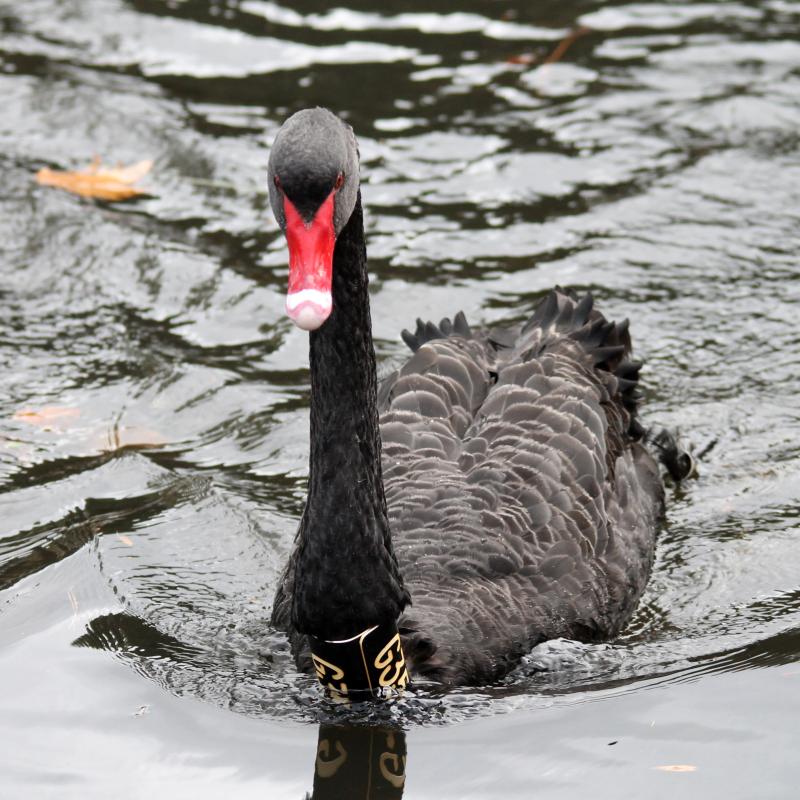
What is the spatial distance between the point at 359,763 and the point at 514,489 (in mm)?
1299

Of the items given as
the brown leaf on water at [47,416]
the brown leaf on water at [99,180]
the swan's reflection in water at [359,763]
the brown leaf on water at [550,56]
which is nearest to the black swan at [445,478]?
the swan's reflection in water at [359,763]

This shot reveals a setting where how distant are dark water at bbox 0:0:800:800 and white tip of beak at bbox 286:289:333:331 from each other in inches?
70.7

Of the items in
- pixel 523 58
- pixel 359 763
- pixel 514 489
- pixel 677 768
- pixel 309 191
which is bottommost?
pixel 359 763

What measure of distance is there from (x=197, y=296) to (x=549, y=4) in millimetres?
4818

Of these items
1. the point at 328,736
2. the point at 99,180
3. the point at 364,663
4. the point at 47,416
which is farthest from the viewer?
the point at 99,180

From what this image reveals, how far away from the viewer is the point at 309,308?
4.13 metres

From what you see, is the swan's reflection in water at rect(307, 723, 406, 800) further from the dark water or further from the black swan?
the black swan

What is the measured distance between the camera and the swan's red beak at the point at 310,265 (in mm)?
4133

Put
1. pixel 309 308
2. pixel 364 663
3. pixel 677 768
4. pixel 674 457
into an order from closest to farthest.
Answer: pixel 309 308 < pixel 677 768 < pixel 364 663 < pixel 674 457

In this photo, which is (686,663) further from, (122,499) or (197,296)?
(197,296)

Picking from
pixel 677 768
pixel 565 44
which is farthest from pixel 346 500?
pixel 565 44

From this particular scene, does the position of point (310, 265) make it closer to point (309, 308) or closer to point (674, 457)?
point (309, 308)

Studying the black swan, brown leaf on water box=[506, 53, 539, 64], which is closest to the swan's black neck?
the black swan

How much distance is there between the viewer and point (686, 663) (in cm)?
577
